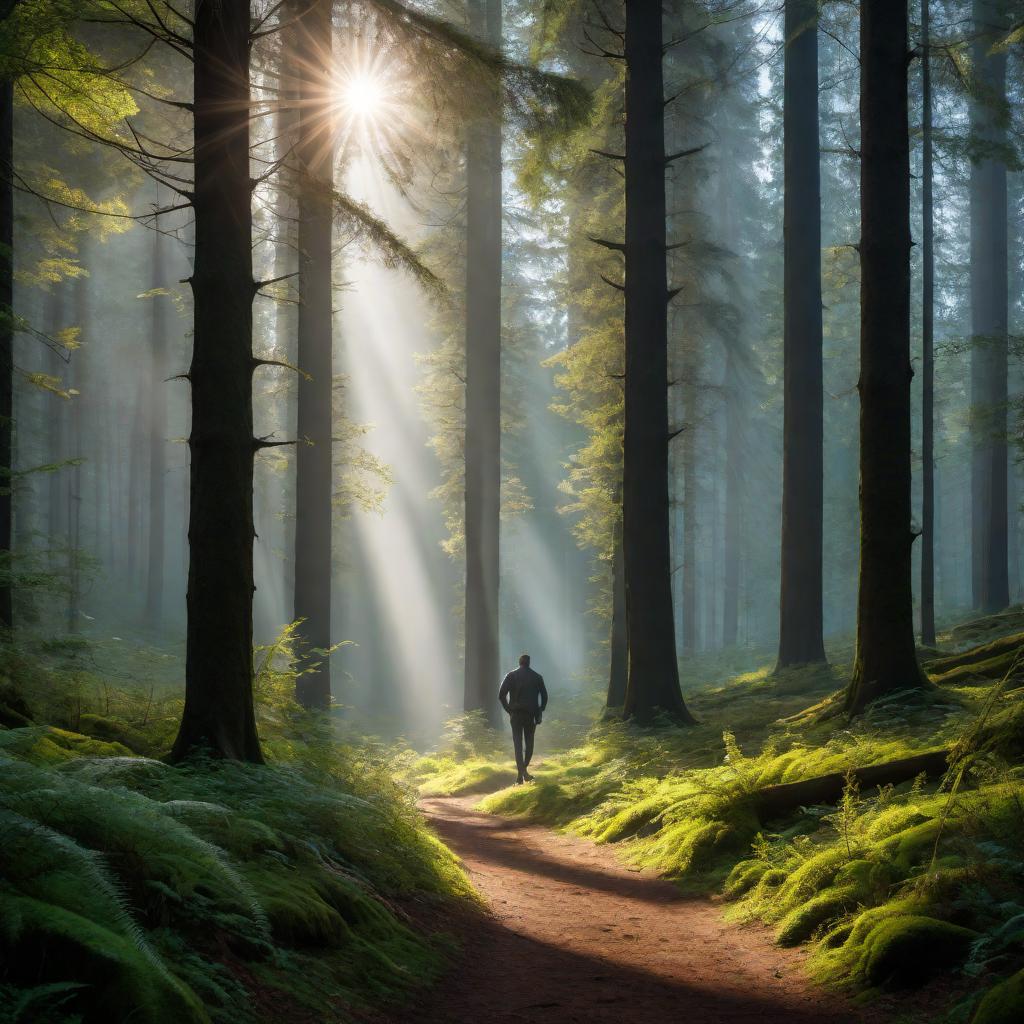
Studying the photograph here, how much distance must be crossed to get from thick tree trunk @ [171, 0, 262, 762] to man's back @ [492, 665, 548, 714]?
25.8 feet

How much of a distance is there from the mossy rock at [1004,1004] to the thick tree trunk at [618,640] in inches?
491

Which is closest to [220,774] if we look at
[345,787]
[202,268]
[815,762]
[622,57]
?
[345,787]

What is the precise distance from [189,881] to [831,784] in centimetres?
516

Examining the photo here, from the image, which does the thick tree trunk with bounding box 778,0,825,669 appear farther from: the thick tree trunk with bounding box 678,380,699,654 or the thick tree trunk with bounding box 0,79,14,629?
the thick tree trunk with bounding box 0,79,14,629

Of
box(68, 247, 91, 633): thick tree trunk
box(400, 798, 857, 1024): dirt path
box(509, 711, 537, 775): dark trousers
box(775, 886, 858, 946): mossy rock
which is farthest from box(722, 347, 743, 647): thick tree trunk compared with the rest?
box(775, 886, 858, 946): mossy rock

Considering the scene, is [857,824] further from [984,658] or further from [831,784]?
[984,658]

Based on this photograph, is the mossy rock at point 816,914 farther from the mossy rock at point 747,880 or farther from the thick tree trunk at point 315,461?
the thick tree trunk at point 315,461

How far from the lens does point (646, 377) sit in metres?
13.8

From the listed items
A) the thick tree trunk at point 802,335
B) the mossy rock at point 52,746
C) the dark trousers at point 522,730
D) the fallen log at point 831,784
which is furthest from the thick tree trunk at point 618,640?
the mossy rock at point 52,746

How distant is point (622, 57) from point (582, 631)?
38240 mm

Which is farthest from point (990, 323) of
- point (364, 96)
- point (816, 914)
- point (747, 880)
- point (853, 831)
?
point (816, 914)

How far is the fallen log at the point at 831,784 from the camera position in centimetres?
663

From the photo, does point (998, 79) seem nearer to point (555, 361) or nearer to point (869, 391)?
point (555, 361)

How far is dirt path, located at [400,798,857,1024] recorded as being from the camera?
441 centimetres
